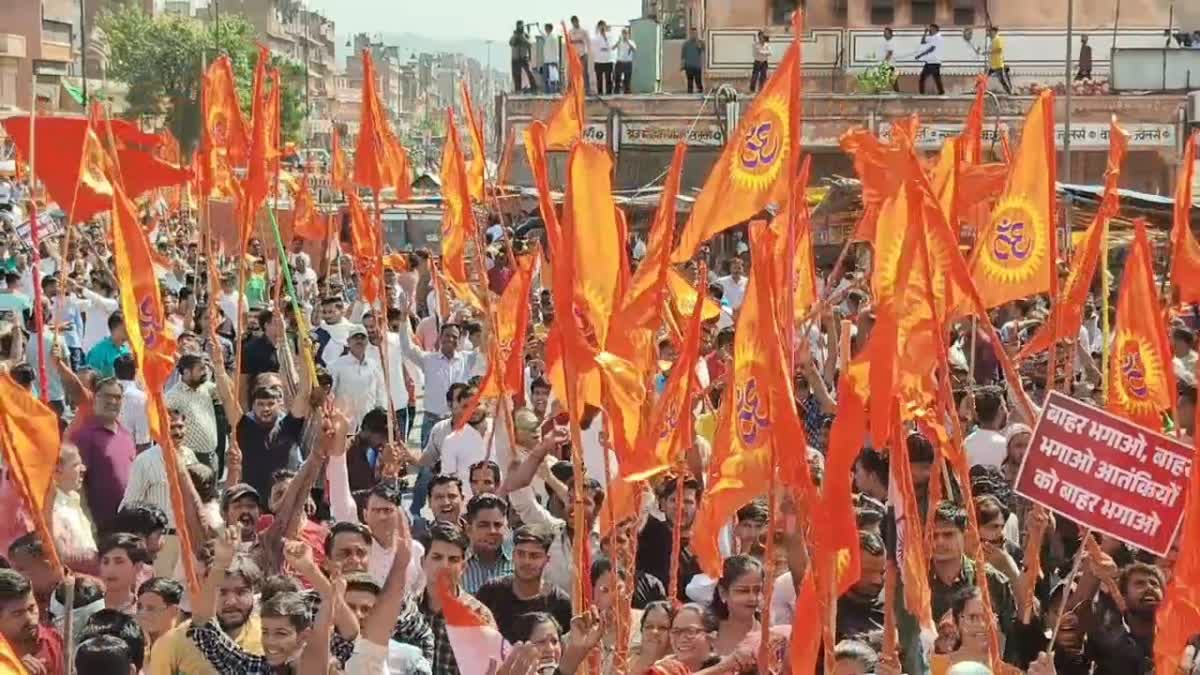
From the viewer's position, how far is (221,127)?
16172 mm

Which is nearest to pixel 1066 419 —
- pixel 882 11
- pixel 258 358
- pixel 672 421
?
pixel 672 421

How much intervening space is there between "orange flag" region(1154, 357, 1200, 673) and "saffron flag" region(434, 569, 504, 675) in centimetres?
196

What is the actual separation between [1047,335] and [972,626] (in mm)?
3616

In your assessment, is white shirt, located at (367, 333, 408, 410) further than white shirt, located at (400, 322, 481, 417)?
No

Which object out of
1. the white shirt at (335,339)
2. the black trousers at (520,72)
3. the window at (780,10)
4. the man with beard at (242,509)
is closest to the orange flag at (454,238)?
the white shirt at (335,339)

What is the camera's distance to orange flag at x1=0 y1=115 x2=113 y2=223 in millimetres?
12516

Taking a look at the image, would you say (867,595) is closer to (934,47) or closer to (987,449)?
(987,449)

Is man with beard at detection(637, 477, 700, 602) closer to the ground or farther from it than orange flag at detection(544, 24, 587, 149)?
closer to the ground

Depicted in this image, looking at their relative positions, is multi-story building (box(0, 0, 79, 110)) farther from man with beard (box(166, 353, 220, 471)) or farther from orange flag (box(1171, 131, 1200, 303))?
orange flag (box(1171, 131, 1200, 303))

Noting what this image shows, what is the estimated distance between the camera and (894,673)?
266 inches

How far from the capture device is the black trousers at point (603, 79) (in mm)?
34062

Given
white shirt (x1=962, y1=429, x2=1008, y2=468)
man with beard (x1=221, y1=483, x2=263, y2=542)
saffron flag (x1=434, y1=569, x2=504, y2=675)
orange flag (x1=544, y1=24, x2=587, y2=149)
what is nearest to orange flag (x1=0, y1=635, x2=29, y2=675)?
saffron flag (x1=434, y1=569, x2=504, y2=675)

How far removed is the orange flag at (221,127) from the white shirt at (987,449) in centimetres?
587

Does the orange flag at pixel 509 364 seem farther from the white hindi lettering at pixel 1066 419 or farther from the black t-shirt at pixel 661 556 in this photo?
the white hindi lettering at pixel 1066 419
